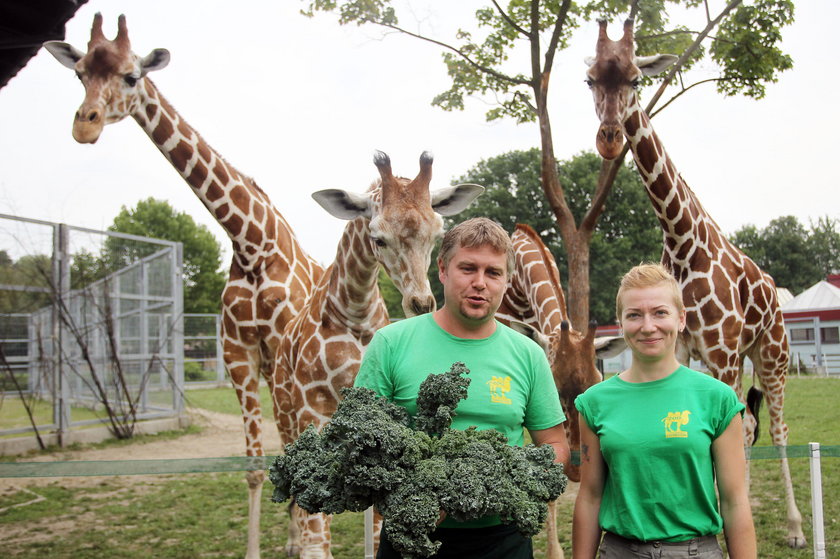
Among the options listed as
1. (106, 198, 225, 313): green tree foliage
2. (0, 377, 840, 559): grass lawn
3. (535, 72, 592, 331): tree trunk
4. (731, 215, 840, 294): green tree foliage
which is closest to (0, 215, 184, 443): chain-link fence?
(0, 377, 840, 559): grass lawn

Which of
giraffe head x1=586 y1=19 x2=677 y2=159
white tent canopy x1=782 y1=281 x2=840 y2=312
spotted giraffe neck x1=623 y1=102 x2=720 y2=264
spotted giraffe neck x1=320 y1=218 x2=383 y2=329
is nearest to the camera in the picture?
spotted giraffe neck x1=320 y1=218 x2=383 y2=329

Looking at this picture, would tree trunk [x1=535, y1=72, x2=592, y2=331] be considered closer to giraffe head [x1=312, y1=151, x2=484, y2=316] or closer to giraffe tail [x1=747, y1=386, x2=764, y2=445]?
giraffe tail [x1=747, y1=386, x2=764, y2=445]

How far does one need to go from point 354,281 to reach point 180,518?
4.07 meters

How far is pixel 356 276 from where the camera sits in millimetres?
3717

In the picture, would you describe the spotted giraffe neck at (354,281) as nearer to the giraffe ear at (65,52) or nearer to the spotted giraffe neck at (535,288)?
the spotted giraffe neck at (535,288)

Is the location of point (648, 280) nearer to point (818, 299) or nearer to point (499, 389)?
point (499, 389)

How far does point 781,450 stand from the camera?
12.1 feet

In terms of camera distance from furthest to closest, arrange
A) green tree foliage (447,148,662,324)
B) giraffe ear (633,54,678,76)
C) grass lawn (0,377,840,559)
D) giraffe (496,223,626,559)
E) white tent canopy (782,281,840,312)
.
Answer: green tree foliage (447,148,662,324) → white tent canopy (782,281,840,312) → grass lawn (0,377,840,559) → giraffe ear (633,54,678,76) → giraffe (496,223,626,559)

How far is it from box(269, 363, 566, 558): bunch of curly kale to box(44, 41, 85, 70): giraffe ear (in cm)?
405

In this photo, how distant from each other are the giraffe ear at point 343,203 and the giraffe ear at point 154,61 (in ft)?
6.69

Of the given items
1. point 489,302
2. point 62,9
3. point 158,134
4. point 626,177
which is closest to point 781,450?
point 489,302

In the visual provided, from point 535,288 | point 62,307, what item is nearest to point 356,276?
point 535,288

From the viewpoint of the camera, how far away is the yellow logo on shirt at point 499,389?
6.63ft

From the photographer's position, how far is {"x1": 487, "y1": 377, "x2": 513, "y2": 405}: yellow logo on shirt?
2.02m
